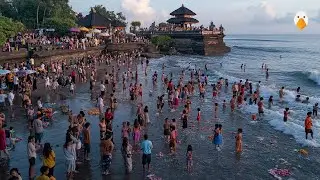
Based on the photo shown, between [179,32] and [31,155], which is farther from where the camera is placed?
[179,32]

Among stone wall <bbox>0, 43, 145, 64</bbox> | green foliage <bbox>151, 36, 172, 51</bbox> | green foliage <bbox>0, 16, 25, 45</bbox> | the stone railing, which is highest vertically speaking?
the stone railing

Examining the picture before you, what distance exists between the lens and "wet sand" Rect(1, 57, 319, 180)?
1376 centimetres

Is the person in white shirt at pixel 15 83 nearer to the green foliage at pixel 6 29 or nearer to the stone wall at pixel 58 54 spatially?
the stone wall at pixel 58 54

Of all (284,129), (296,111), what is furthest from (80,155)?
(296,111)

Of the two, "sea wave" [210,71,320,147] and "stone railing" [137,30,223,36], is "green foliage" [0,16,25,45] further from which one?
"stone railing" [137,30,223,36]

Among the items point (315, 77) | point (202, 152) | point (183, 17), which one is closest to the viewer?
point (202, 152)

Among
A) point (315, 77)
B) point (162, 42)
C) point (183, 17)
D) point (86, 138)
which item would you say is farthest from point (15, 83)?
point (183, 17)

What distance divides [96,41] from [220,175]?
1668 inches

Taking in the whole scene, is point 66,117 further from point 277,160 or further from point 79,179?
point 277,160

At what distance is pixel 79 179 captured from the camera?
12.7 meters

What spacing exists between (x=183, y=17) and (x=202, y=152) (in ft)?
206

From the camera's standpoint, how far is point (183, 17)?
252 ft

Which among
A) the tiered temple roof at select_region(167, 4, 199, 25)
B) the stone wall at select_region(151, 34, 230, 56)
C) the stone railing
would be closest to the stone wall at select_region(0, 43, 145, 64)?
the stone railing

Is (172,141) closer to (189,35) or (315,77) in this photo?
(315,77)
